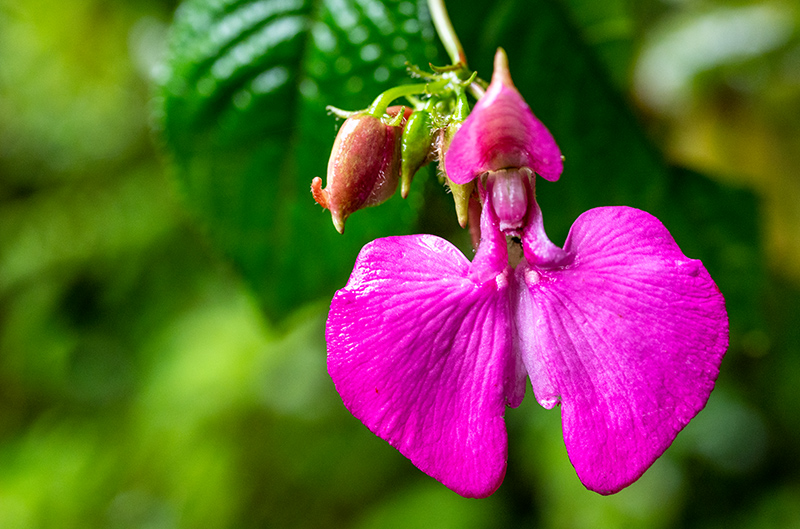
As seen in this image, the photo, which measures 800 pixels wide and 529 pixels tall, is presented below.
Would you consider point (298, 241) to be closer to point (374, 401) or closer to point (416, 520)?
point (374, 401)

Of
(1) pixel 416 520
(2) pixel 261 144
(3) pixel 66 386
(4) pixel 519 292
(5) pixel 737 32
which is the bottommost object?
(1) pixel 416 520

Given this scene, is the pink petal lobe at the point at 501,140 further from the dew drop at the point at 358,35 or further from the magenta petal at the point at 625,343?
the dew drop at the point at 358,35

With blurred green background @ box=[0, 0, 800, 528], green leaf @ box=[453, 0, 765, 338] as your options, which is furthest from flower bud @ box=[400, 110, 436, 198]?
green leaf @ box=[453, 0, 765, 338]

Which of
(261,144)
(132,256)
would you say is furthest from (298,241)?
(132,256)

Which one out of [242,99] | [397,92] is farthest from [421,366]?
[242,99]

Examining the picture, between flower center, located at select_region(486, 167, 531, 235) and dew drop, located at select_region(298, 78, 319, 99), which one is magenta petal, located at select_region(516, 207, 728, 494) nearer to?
flower center, located at select_region(486, 167, 531, 235)
